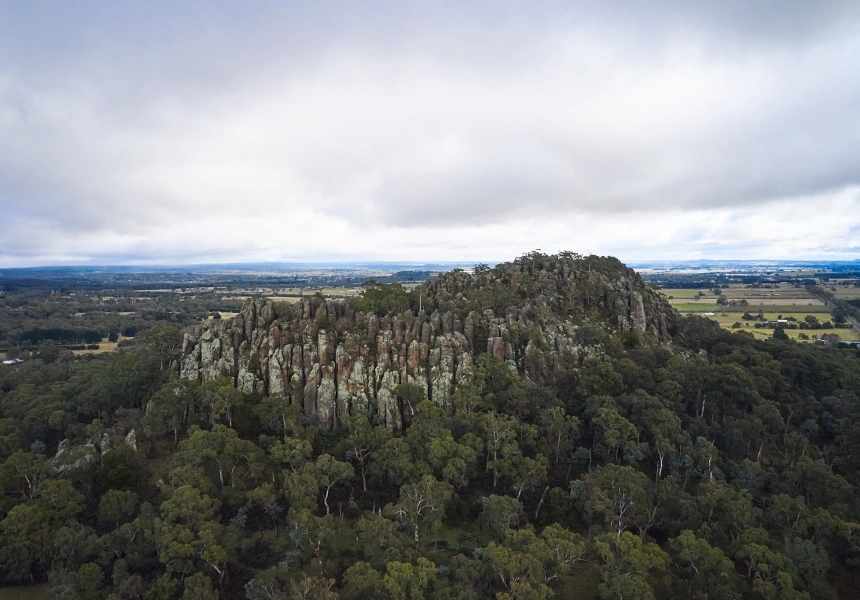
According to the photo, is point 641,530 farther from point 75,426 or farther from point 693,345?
point 75,426

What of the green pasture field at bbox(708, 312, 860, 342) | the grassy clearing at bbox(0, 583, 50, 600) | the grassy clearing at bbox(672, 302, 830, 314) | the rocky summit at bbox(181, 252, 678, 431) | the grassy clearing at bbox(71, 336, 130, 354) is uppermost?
the rocky summit at bbox(181, 252, 678, 431)

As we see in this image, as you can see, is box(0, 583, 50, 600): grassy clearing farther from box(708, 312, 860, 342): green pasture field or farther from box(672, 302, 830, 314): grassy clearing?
box(672, 302, 830, 314): grassy clearing

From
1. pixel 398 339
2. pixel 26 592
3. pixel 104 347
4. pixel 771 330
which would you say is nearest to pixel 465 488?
pixel 398 339

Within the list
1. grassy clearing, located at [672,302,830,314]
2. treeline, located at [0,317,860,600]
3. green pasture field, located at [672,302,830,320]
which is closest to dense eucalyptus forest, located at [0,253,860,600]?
treeline, located at [0,317,860,600]

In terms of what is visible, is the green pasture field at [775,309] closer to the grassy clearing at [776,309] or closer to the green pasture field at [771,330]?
the grassy clearing at [776,309]

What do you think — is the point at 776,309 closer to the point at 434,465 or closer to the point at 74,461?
the point at 434,465

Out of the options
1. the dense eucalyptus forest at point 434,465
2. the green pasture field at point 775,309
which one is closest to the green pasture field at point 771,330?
the green pasture field at point 775,309
